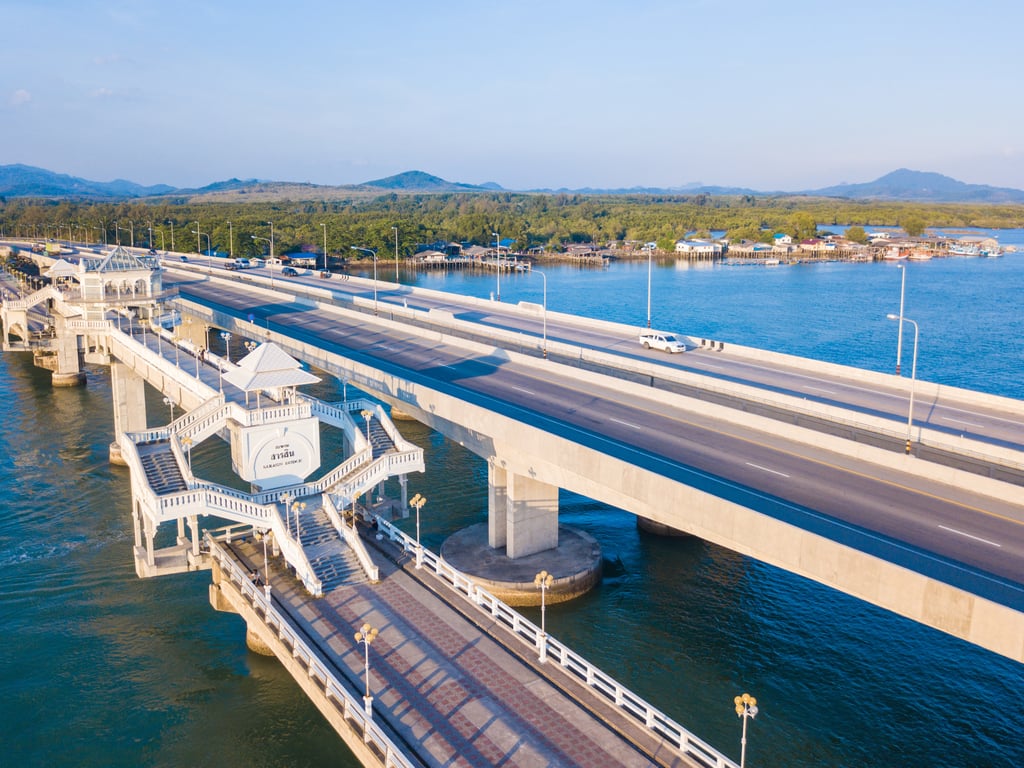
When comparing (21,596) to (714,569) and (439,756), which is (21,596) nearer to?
(439,756)

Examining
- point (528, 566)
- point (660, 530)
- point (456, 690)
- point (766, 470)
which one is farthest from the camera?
point (660, 530)

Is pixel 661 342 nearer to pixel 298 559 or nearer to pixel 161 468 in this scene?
pixel 161 468

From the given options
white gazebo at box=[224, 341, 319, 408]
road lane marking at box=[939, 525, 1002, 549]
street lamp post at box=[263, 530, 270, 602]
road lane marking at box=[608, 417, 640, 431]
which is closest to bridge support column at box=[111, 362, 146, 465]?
white gazebo at box=[224, 341, 319, 408]

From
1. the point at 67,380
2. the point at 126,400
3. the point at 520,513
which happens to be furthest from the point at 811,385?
the point at 67,380

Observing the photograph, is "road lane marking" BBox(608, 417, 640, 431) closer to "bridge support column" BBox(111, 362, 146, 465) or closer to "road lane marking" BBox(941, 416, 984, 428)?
"road lane marking" BBox(941, 416, 984, 428)

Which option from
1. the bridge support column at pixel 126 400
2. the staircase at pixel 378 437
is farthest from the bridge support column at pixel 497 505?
the bridge support column at pixel 126 400

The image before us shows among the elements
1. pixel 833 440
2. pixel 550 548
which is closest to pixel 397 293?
pixel 550 548
